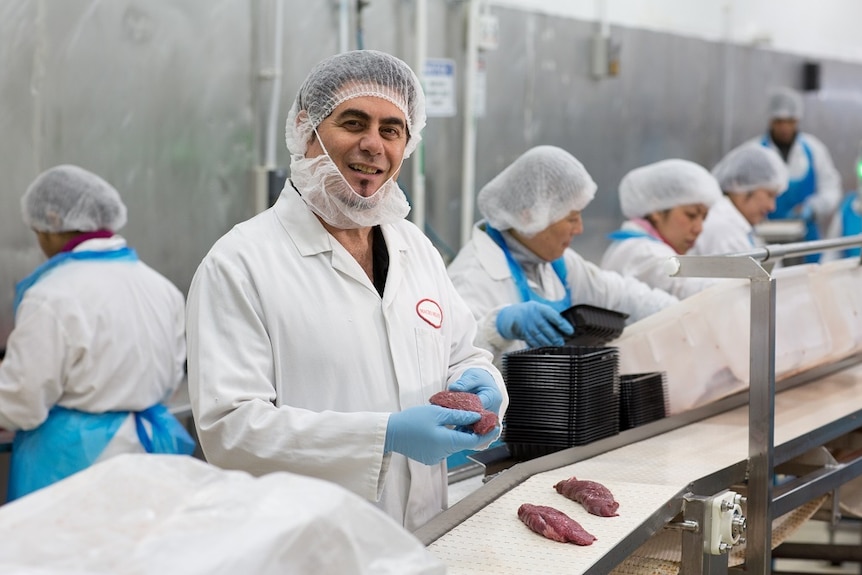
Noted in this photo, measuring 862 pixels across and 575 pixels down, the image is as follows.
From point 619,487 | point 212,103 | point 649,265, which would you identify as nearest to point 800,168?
point 649,265

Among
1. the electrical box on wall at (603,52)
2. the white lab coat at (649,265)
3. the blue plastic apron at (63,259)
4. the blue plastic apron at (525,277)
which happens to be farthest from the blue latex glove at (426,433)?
the electrical box on wall at (603,52)

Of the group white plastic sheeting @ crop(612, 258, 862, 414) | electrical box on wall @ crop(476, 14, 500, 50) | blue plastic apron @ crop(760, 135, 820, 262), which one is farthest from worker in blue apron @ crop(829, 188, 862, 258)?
white plastic sheeting @ crop(612, 258, 862, 414)

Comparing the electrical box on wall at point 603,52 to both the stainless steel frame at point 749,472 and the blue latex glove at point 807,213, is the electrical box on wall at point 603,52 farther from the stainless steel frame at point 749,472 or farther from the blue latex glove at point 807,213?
the stainless steel frame at point 749,472

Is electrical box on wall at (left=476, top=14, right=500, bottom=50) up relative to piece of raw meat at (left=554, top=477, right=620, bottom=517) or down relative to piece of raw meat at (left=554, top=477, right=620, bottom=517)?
up

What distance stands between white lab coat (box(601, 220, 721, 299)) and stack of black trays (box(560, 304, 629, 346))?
1.04m

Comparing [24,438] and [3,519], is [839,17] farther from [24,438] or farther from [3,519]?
[3,519]

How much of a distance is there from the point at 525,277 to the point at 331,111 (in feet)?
4.24

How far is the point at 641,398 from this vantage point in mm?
2674

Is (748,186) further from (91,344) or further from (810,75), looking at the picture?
(91,344)

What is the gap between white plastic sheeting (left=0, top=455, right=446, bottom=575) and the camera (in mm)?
1078

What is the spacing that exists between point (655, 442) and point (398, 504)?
87cm

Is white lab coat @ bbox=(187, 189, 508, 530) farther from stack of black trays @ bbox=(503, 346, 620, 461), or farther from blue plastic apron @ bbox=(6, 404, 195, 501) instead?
blue plastic apron @ bbox=(6, 404, 195, 501)

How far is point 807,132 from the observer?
25.3 feet

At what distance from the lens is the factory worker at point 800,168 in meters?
6.89
